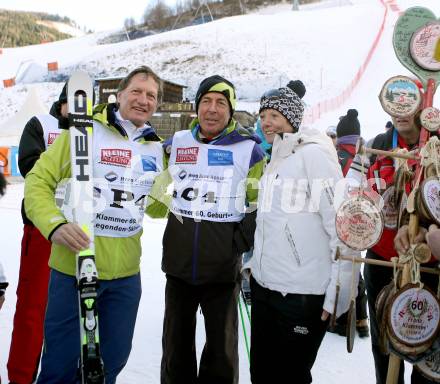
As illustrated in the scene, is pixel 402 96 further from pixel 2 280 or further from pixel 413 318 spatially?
pixel 2 280

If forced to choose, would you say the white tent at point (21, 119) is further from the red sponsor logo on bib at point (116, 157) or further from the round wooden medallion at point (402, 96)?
the round wooden medallion at point (402, 96)

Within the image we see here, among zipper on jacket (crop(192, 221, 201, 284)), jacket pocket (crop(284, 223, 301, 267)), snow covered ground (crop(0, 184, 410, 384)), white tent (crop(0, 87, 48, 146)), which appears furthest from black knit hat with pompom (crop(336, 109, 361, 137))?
white tent (crop(0, 87, 48, 146))

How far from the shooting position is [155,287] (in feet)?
15.2

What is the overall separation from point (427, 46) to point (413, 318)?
4.11ft

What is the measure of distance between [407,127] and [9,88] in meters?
42.6

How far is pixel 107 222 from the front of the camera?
6.84 feet

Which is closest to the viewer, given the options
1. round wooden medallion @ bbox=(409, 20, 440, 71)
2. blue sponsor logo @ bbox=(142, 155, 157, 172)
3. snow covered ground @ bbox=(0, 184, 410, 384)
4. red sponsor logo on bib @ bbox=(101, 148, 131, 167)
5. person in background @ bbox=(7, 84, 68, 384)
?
round wooden medallion @ bbox=(409, 20, 440, 71)

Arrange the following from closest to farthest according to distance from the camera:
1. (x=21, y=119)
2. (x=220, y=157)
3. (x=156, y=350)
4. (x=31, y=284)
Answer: (x=220, y=157), (x=31, y=284), (x=156, y=350), (x=21, y=119)

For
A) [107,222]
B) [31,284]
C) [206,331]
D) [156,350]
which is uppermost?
[107,222]

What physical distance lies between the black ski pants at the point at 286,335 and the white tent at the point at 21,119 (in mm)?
13837

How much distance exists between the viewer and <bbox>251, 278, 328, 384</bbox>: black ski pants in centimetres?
201

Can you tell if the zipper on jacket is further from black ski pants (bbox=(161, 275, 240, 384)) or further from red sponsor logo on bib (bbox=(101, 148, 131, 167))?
red sponsor logo on bib (bbox=(101, 148, 131, 167))

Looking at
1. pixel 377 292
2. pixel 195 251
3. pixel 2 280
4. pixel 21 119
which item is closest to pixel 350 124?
pixel 377 292

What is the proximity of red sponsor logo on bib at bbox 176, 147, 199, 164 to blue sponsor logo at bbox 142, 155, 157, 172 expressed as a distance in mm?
227
